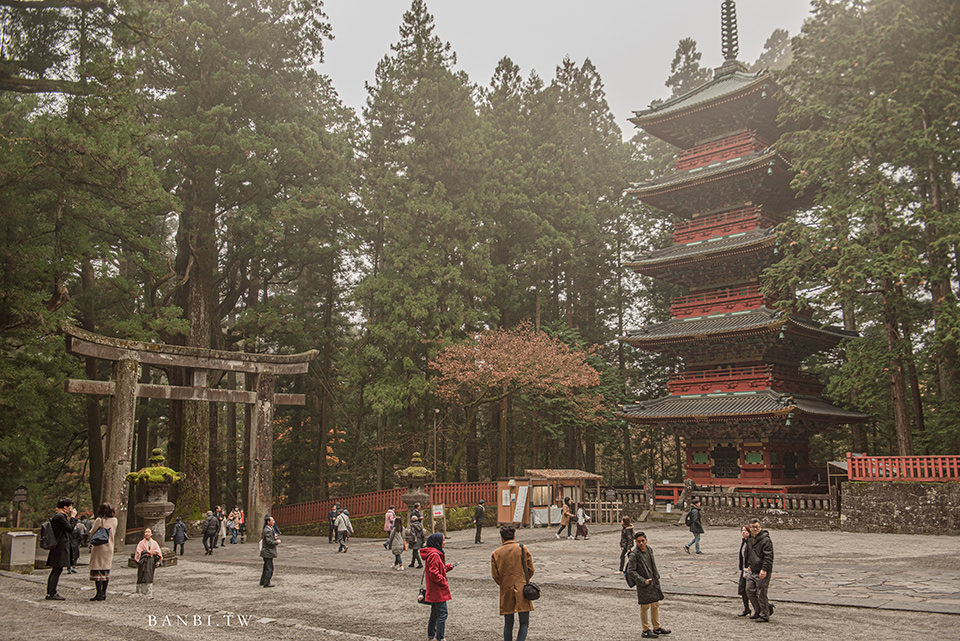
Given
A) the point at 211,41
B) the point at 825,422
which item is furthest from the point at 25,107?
the point at 825,422

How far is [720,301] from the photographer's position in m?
29.5

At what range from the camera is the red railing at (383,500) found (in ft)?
79.5

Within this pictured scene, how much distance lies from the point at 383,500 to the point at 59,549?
1463 cm

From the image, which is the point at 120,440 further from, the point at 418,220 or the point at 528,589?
the point at 418,220

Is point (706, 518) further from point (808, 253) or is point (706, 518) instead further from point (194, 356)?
point (194, 356)

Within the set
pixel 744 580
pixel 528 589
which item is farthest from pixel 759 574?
pixel 528 589

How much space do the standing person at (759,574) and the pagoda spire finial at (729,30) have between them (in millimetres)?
29834

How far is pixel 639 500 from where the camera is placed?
98.8 feet

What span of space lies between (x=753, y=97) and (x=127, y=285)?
25701 millimetres

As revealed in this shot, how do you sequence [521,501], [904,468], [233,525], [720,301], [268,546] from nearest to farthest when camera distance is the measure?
Answer: [268,546] → [904,468] → [233,525] → [521,501] → [720,301]

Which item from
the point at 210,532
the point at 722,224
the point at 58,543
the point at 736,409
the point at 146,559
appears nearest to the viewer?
the point at 58,543

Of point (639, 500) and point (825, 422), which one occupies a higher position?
point (825, 422)

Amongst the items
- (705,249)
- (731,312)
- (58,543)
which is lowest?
(58,543)

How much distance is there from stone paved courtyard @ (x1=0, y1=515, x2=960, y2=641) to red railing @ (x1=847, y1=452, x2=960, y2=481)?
11.8 feet
